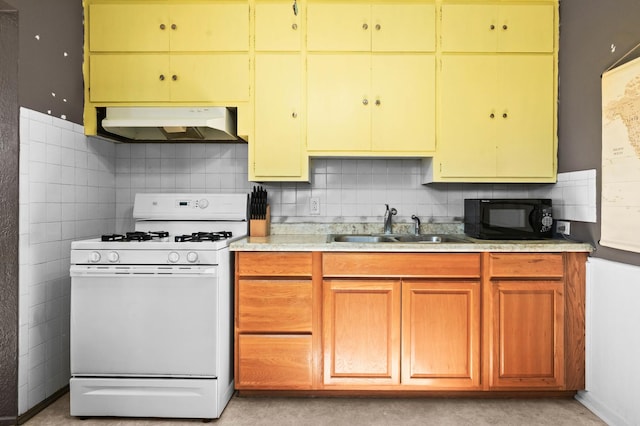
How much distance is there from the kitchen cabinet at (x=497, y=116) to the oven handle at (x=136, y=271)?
1.62 meters

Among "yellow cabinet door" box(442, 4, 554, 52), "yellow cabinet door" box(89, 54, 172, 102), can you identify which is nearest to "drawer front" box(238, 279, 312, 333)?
"yellow cabinet door" box(89, 54, 172, 102)

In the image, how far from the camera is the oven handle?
2189 millimetres

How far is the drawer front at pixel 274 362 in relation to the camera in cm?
236

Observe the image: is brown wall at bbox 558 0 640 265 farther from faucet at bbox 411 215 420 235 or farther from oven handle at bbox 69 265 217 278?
oven handle at bbox 69 265 217 278

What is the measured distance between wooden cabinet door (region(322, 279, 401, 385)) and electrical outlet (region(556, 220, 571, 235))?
1195mm

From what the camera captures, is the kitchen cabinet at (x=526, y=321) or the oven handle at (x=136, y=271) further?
the kitchen cabinet at (x=526, y=321)

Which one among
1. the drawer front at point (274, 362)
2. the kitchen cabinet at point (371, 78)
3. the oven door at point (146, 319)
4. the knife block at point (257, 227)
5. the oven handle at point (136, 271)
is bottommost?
the drawer front at point (274, 362)

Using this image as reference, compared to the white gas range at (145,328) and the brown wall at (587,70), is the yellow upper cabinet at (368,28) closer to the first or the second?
the brown wall at (587,70)

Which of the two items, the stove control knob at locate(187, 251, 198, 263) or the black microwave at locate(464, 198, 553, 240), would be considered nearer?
the stove control knob at locate(187, 251, 198, 263)

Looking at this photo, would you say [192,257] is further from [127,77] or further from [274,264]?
[127,77]

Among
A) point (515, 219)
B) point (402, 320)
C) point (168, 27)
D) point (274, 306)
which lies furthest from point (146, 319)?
point (515, 219)

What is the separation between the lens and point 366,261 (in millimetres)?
2367

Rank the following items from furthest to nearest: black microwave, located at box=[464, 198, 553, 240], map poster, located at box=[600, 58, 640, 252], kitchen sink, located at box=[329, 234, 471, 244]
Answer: kitchen sink, located at box=[329, 234, 471, 244] < black microwave, located at box=[464, 198, 553, 240] < map poster, located at box=[600, 58, 640, 252]

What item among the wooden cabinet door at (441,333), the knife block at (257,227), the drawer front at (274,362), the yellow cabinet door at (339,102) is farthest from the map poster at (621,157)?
the knife block at (257,227)
